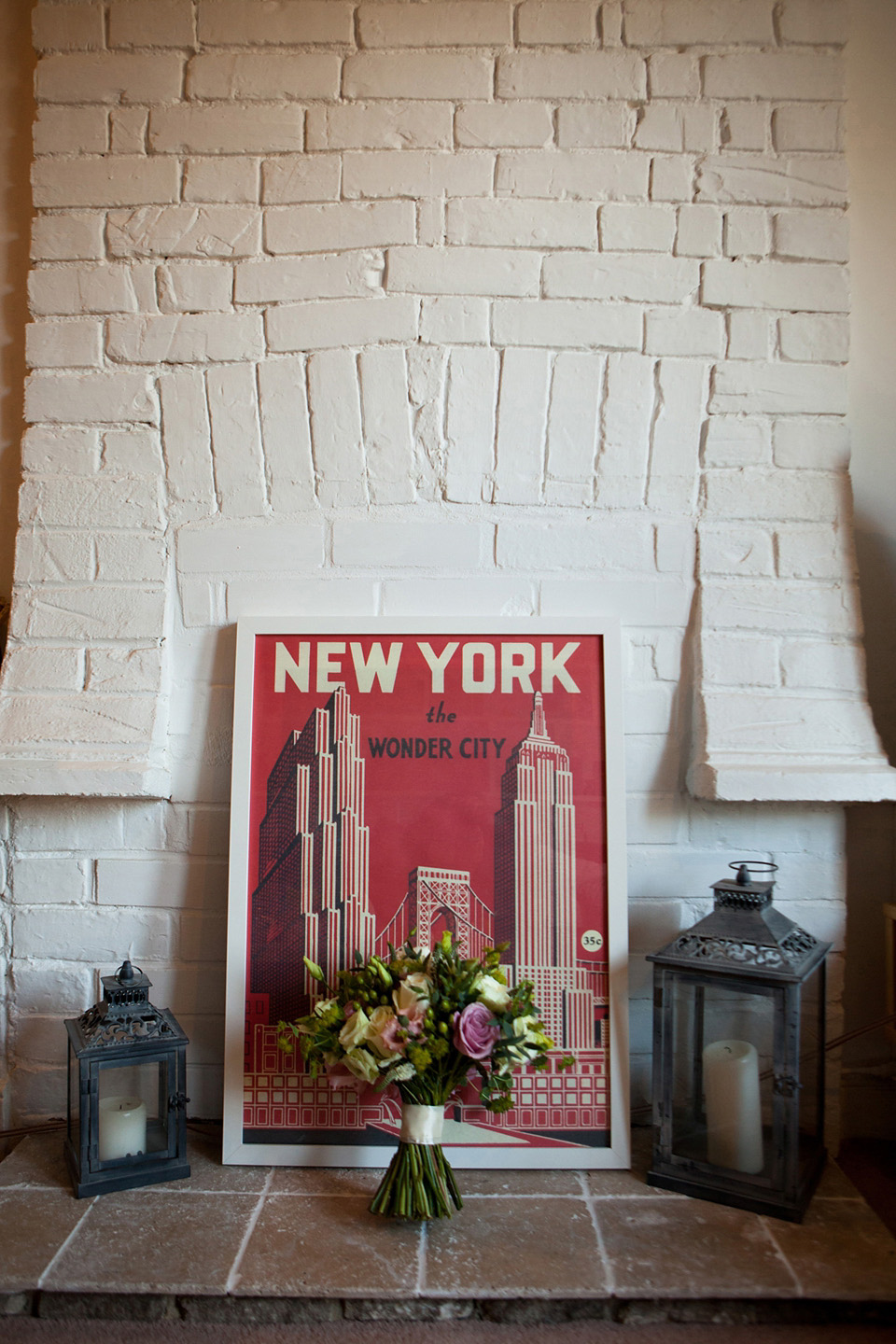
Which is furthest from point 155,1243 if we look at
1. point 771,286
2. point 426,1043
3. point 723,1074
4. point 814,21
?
point 814,21

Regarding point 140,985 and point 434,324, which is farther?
point 434,324

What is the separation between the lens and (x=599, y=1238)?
134cm

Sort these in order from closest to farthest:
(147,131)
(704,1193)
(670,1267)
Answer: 1. (670,1267)
2. (704,1193)
3. (147,131)

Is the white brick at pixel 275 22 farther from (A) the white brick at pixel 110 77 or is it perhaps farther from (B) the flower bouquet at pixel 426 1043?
(B) the flower bouquet at pixel 426 1043

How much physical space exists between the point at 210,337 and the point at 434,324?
17.5 inches

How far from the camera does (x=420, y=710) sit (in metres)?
1.68

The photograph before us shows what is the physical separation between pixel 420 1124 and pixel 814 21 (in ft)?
6.98

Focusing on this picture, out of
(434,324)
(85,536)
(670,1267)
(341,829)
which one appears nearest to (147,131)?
(434,324)

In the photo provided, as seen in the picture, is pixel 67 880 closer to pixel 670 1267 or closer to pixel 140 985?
pixel 140 985

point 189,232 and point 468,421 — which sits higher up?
point 189,232

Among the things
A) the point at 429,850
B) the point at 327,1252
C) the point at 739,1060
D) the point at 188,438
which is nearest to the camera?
the point at 327,1252

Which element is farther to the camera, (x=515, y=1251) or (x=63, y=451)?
(x=63, y=451)

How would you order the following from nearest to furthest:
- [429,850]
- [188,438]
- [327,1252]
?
1. [327,1252]
2. [429,850]
3. [188,438]

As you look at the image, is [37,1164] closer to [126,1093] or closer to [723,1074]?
[126,1093]
